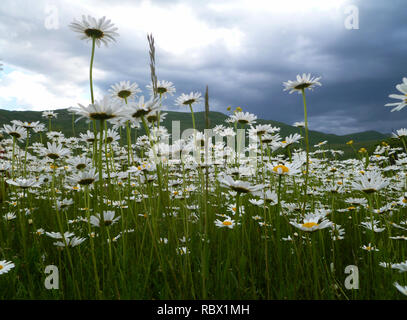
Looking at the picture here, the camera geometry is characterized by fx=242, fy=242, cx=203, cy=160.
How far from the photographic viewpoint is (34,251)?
2.47 meters

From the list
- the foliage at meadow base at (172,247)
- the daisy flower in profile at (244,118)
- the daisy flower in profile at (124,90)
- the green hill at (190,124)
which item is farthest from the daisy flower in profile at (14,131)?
the green hill at (190,124)

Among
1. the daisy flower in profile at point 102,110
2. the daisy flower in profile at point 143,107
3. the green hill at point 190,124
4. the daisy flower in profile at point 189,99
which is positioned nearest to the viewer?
the daisy flower in profile at point 102,110

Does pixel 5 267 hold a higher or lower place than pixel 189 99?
lower

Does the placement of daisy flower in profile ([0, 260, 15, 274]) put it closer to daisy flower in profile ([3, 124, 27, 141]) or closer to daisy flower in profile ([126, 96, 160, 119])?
daisy flower in profile ([126, 96, 160, 119])

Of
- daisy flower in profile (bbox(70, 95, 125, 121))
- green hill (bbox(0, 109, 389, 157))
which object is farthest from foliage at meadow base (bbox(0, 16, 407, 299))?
green hill (bbox(0, 109, 389, 157))

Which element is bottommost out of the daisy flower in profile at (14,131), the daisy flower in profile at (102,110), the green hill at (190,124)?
the daisy flower in profile at (102,110)

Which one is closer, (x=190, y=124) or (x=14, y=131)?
(x=14, y=131)

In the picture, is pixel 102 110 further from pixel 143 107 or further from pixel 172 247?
pixel 172 247

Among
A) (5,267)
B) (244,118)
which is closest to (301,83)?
(244,118)

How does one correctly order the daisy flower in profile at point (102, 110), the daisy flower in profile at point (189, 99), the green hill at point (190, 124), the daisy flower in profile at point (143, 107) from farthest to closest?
the green hill at point (190, 124) → the daisy flower in profile at point (189, 99) → the daisy flower in profile at point (143, 107) → the daisy flower in profile at point (102, 110)

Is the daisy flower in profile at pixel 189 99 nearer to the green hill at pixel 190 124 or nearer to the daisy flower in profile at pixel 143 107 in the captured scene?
the daisy flower in profile at pixel 143 107
